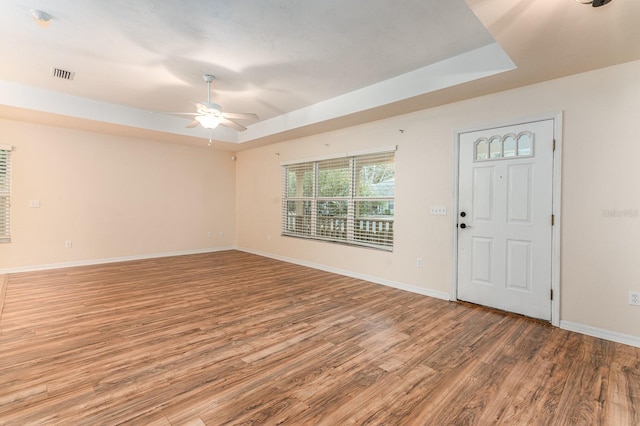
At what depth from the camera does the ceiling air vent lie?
376 centimetres

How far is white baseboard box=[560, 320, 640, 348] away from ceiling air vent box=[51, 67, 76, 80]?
6.45 m

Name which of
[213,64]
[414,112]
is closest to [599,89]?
[414,112]

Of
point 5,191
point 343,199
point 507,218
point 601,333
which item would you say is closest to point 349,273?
point 343,199

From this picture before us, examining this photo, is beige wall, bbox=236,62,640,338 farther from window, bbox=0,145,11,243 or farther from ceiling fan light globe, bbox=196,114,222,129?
window, bbox=0,145,11,243

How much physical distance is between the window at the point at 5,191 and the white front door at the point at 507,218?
7.11 metres

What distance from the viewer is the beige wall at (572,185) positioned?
109 inches

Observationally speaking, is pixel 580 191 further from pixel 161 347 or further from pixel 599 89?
pixel 161 347

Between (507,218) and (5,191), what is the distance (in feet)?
24.9

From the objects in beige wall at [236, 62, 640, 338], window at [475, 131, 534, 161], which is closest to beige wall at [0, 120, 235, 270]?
beige wall at [236, 62, 640, 338]

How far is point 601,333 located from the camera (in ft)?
9.40

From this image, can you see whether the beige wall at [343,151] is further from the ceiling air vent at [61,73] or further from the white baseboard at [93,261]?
the ceiling air vent at [61,73]

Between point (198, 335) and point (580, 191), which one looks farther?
point (580, 191)

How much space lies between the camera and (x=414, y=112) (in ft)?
14.1

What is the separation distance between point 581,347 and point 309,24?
3778 mm
